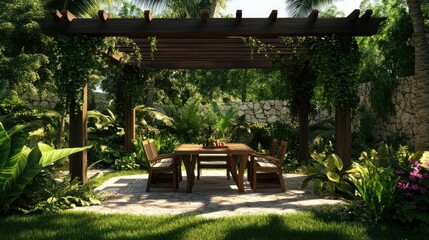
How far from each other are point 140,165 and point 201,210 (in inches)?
216

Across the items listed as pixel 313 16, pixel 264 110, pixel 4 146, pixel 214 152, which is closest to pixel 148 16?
pixel 214 152

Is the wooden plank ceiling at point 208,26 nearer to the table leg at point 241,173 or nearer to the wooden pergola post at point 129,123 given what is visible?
the table leg at point 241,173

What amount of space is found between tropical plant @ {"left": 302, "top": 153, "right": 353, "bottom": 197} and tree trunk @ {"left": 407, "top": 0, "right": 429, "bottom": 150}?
10.2ft

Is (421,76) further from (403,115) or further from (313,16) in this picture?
(313,16)

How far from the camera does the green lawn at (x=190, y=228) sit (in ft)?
14.4

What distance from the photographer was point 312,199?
21.4 feet

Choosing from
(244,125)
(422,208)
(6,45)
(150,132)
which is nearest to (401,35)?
(244,125)

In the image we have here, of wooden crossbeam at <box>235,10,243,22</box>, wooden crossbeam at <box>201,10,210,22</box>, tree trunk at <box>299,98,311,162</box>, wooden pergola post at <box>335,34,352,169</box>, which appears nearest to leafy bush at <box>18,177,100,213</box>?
wooden crossbeam at <box>201,10,210,22</box>

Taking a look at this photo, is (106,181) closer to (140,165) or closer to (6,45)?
(140,165)

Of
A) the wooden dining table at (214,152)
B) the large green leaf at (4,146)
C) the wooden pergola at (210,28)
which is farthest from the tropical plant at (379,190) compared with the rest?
the large green leaf at (4,146)

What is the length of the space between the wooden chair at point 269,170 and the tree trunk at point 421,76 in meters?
3.43

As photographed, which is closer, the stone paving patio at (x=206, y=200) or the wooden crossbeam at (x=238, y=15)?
the stone paving patio at (x=206, y=200)

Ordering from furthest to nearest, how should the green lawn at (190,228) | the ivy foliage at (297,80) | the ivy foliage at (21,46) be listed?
the ivy foliage at (21,46) → the ivy foliage at (297,80) → the green lawn at (190,228)

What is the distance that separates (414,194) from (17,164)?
16.6ft
